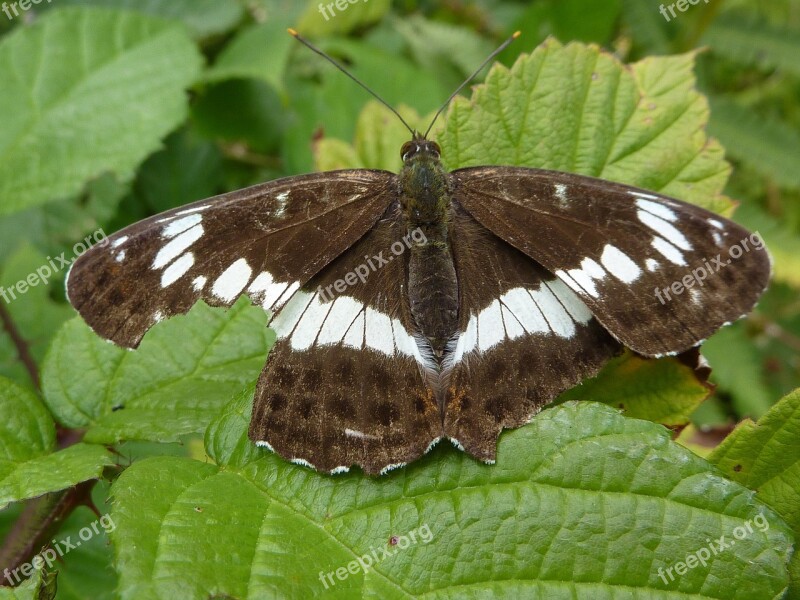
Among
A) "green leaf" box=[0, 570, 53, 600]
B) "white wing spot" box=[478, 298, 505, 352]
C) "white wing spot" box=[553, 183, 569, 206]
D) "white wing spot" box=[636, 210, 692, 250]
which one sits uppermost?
"white wing spot" box=[553, 183, 569, 206]

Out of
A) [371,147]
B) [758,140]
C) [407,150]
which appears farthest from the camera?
[758,140]

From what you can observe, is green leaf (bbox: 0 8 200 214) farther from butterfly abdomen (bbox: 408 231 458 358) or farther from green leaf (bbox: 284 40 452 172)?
butterfly abdomen (bbox: 408 231 458 358)

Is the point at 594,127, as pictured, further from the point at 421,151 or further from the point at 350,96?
the point at 350,96

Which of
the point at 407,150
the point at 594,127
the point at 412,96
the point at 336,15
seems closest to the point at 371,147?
the point at 407,150

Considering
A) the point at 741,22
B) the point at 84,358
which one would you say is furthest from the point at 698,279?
the point at 741,22

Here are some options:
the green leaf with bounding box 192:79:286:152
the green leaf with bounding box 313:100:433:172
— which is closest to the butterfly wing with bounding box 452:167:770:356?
the green leaf with bounding box 313:100:433:172

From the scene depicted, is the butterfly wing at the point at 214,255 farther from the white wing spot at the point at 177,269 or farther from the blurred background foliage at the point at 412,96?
the blurred background foliage at the point at 412,96

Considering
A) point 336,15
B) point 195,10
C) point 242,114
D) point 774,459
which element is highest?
point 195,10
